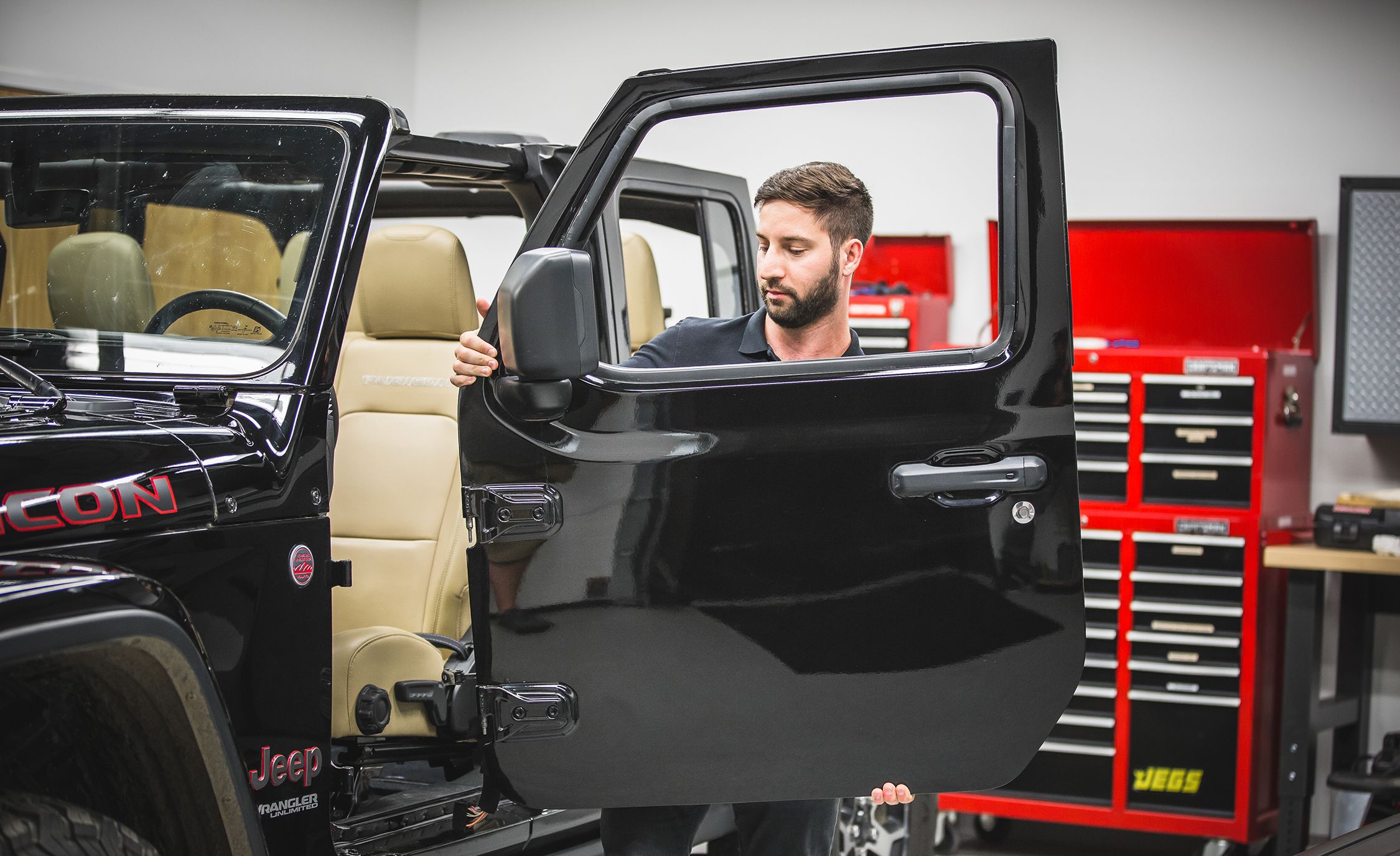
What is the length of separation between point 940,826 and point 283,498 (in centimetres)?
363

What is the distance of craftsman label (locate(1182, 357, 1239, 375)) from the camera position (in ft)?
14.2

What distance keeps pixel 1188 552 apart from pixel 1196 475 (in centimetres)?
28

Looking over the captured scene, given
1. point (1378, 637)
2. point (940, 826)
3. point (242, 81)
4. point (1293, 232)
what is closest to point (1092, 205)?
point (1293, 232)

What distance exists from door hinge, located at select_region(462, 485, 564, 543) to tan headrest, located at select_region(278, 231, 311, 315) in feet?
1.40

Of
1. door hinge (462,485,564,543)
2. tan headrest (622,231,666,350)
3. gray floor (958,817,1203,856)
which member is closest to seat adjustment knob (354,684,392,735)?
door hinge (462,485,564,543)

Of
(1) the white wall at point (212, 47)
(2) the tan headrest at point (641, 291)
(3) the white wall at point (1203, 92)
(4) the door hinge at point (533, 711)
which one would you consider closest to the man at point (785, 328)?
(4) the door hinge at point (533, 711)

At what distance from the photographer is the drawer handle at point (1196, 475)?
4.41 meters

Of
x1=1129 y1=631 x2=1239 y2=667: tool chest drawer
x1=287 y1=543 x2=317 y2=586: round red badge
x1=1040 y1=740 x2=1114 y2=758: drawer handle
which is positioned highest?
x1=287 y1=543 x2=317 y2=586: round red badge

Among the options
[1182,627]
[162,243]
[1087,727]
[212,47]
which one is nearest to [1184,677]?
[1182,627]

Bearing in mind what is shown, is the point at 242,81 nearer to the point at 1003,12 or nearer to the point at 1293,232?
the point at 1003,12

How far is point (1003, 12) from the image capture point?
18.2 feet

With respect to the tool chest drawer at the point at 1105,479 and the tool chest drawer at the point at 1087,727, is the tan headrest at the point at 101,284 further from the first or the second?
the tool chest drawer at the point at 1087,727

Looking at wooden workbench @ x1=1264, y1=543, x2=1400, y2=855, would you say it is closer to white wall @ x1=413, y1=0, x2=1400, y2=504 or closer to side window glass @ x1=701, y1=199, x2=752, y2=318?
white wall @ x1=413, y1=0, x2=1400, y2=504

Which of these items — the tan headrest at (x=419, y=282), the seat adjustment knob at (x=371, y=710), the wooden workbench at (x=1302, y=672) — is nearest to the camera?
the seat adjustment knob at (x=371, y=710)
